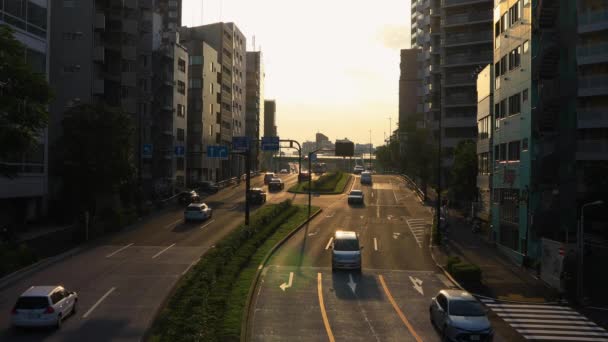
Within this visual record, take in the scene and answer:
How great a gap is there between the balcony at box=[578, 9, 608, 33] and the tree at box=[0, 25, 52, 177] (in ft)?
115

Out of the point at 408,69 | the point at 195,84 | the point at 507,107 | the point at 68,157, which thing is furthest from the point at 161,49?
the point at 408,69

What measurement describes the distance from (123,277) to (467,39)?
82600mm

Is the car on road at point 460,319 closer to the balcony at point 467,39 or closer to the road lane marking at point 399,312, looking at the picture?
the road lane marking at point 399,312

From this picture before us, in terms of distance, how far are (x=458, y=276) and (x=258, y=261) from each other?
1273 cm

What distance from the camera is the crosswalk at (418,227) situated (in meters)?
54.2

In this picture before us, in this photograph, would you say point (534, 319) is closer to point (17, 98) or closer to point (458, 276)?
point (458, 276)

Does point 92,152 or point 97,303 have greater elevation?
point 92,152

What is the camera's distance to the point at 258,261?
40125 mm

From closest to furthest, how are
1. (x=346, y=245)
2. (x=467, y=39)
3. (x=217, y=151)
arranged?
(x=346, y=245) < (x=217, y=151) < (x=467, y=39)

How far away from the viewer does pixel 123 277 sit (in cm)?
3519

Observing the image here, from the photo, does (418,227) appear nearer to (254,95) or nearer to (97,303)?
(97,303)

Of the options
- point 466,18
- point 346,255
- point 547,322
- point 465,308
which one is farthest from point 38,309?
point 466,18

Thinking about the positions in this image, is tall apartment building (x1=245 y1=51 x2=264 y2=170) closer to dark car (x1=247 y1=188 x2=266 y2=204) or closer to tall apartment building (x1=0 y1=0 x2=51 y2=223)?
dark car (x1=247 y1=188 x2=266 y2=204)

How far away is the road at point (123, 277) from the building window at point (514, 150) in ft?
81.2
